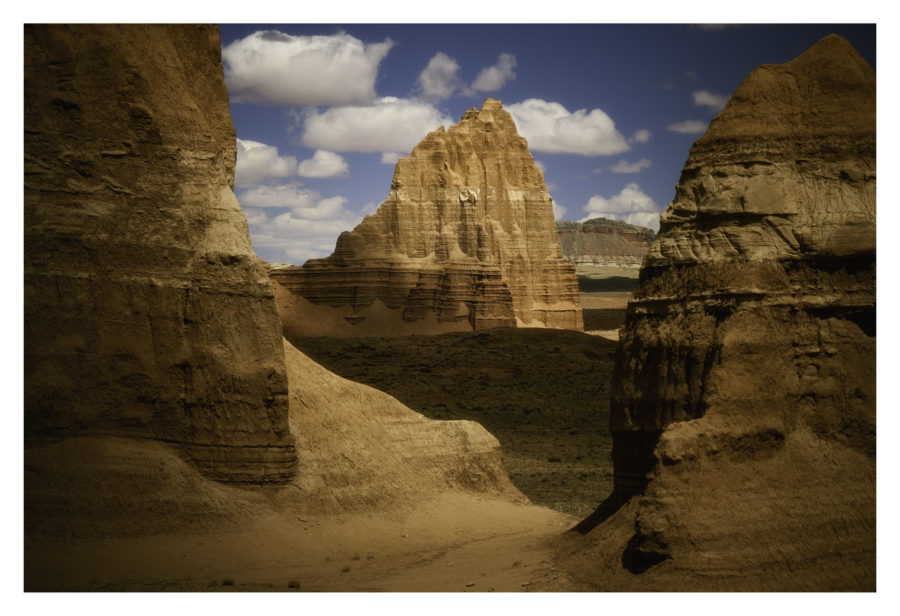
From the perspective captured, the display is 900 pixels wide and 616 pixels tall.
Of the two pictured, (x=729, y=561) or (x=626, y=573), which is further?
(x=626, y=573)

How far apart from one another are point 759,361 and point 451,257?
64.9 metres

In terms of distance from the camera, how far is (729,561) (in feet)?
45.1

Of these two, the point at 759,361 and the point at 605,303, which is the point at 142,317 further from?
the point at 605,303

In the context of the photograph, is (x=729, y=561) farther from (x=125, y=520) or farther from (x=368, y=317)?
(x=368, y=317)

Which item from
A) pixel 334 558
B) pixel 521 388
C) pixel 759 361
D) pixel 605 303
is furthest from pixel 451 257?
pixel 605 303

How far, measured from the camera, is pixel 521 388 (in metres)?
52.4

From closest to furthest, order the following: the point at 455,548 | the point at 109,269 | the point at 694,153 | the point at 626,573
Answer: the point at 626,573, the point at 694,153, the point at 109,269, the point at 455,548

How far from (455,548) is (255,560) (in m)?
3.72

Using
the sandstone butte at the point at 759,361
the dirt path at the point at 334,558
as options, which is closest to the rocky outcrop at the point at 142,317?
the dirt path at the point at 334,558

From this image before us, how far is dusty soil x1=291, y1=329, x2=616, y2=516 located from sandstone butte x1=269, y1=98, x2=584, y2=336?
25.4 ft

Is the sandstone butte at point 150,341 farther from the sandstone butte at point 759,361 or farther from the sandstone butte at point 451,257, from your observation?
the sandstone butte at point 451,257

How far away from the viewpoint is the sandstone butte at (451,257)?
245 ft

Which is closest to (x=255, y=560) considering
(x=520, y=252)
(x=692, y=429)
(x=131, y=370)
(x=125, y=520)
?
(x=125, y=520)

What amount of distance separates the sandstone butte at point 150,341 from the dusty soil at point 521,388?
9367 millimetres
